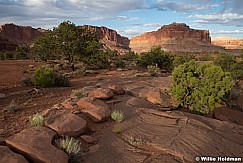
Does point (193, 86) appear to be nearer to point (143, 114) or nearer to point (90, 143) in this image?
point (143, 114)

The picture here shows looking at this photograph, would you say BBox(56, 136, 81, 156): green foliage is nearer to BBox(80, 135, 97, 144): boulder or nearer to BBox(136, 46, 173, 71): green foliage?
BBox(80, 135, 97, 144): boulder

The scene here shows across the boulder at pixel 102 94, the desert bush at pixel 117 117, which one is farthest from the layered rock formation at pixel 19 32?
the desert bush at pixel 117 117

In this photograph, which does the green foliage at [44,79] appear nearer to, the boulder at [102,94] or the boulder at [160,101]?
the boulder at [102,94]

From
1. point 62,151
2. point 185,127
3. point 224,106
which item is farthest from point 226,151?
point 224,106

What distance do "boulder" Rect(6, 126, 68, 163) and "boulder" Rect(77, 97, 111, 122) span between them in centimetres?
184

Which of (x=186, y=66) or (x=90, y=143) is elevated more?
(x=186, y=66)

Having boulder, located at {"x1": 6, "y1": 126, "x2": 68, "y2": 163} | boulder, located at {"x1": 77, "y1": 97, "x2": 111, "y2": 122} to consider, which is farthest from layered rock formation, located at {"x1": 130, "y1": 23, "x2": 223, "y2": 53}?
boulder, located at {"x1": 6, "y1": 126, "x2": 68, "y2": 163}

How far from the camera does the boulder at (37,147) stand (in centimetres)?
391

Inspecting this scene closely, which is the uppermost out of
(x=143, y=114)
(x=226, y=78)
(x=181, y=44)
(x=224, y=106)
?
(x=181, y=44)

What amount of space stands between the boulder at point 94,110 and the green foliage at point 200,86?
4.77 metres

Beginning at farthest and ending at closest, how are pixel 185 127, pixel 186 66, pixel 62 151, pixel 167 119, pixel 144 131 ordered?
pixel 186 66 < pixel 167 119 < pixel 185 127 < pixel 144 131 < pixel 62 151

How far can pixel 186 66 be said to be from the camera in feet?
35.7

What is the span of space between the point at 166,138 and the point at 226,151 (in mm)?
1465

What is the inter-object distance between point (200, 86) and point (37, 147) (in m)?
8.07
